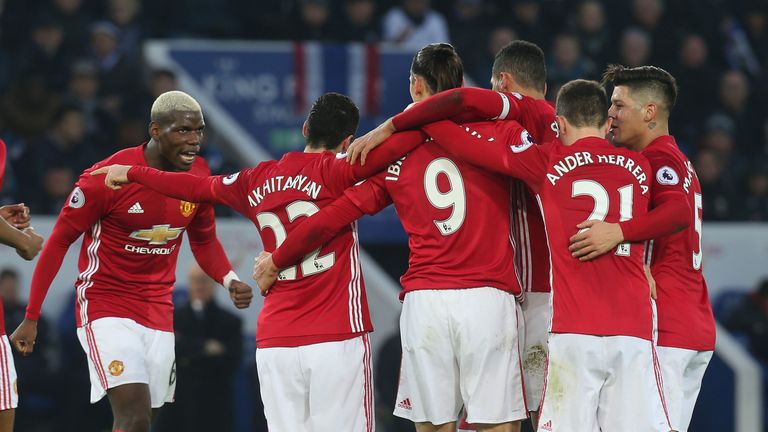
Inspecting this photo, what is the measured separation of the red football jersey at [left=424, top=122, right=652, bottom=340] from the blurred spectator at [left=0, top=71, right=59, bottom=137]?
21.2 ft

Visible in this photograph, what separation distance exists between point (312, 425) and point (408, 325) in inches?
25.0

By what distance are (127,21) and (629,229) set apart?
783 cm

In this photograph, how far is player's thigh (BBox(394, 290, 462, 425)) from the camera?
555 cm

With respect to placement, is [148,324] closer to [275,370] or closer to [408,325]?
[275,370]

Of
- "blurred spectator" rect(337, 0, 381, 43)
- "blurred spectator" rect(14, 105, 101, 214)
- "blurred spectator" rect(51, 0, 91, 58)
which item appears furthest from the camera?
"blurred spectator" rect(337, 0, 381, 43)

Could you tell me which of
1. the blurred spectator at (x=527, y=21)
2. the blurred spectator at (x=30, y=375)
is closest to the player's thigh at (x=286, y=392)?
the blurred spectator at (x=30, y=375)

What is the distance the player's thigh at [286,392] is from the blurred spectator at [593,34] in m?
8.09

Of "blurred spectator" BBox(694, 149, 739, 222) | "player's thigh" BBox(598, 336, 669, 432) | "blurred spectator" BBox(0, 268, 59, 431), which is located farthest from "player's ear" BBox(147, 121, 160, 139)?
"blurred spectator" BBox(694, 149, 739, 222)

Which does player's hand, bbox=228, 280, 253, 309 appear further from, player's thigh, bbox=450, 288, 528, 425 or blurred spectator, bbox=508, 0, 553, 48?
blurred spectator, bbox=508, 0, 553, 48

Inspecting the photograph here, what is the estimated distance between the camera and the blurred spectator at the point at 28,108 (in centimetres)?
1095

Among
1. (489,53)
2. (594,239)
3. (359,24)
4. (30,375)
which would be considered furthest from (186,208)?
(489,53)

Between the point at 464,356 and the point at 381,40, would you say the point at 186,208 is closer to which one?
the point at 464,356

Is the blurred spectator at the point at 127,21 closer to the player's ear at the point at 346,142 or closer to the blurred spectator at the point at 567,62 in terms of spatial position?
the blurred spectator at the point at 567,62

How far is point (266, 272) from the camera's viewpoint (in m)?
5.72
